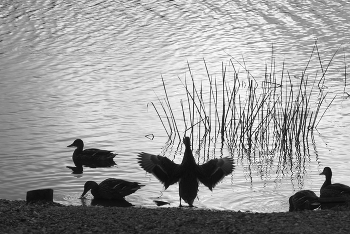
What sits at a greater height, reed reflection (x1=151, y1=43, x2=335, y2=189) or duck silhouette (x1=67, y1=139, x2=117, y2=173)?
duck silhouette (x1=67, y1=139, x2=117, y2=173)

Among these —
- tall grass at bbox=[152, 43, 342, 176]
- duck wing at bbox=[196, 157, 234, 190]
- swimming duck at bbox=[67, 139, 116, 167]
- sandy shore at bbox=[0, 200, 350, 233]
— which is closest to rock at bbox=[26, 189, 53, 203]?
sandy shore at bbox=[0, 200, 350, 233]

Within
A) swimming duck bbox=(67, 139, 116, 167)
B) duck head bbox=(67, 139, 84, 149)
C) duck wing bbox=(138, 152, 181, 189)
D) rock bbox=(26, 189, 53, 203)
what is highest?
rock bbox=(26, 189, 53, 203)

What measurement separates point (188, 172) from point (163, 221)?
111 inches

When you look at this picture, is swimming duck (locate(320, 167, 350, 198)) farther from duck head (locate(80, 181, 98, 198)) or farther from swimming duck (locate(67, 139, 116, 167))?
swimming duck (locate(67, 139, 116, 167))

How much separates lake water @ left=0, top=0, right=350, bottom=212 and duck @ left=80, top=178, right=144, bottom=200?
0.25 meters

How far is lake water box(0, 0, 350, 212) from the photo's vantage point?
13047mm

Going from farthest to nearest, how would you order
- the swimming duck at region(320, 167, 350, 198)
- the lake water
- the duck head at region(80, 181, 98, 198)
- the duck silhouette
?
the duck silhouette → the lake water → the duck head at region(80, 181, 98, 198) → the swimming duck at region(320, 167, 350, 198)

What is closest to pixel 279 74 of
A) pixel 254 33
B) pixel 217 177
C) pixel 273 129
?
pixel 273 129

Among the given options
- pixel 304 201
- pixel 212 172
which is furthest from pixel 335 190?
pixel 212 172

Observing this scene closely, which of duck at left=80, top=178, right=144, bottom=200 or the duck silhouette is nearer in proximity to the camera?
duck at left=80, top=178, right=144, bottom=200

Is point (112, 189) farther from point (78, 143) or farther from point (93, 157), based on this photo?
point (78, 143)

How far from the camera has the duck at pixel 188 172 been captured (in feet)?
37.0

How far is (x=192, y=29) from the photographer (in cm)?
2428

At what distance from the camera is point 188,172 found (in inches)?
445
